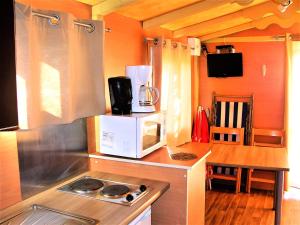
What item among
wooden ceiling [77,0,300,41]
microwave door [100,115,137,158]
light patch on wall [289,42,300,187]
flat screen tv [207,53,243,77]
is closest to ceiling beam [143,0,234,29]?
wooden ceiling [77,0,300,41]

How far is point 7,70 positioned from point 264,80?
383cm

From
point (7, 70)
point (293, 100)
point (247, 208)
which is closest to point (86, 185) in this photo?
point (7, 70)

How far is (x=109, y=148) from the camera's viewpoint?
7.21 ft

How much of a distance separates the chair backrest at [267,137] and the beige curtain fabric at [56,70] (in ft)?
9.46

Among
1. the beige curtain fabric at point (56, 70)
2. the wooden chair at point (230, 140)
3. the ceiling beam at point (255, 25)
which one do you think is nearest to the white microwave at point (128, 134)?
the beige curtain fabric at point (56, 70)

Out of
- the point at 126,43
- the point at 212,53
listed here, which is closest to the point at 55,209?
the point at 126,43

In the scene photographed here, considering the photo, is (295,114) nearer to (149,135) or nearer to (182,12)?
(182,12)

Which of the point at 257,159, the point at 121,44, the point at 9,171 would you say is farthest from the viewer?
the point at 257,159

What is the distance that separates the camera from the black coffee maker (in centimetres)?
217

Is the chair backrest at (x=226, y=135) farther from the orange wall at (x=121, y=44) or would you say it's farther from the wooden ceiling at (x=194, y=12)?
the orange wall at (x=121, y=44)

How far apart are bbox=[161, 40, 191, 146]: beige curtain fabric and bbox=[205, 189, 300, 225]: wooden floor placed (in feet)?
3.01

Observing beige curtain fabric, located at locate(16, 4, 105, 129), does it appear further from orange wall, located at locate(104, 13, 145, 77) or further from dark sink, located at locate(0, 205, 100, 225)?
dark sink, located at locate(0, 205, 100, 225)

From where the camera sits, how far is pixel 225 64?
453 cm

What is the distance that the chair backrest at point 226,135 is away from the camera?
13.8 ft
